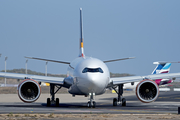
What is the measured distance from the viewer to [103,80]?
85.3 feet

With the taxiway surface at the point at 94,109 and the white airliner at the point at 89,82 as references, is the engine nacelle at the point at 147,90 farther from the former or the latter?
the taxiway surface at the point at 94,109

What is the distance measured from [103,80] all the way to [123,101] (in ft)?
20.7

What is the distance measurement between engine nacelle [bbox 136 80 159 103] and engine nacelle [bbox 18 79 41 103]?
7940 millimetres

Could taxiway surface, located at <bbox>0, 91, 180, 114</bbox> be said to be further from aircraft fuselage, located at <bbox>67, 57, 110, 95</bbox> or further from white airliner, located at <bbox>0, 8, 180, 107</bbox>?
aircraft fuselage, located at <bbox>67, 57, 110, 95</bbox>

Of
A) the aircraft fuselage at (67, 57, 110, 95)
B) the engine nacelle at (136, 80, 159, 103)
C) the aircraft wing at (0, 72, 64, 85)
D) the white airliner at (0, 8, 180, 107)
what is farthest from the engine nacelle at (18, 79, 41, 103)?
the engine nacelle at (136, 80, 159, 103)

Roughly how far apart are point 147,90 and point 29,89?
937cm

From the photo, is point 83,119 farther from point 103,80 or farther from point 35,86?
point 35,86

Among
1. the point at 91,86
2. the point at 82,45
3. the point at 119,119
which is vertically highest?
the point at 82,45

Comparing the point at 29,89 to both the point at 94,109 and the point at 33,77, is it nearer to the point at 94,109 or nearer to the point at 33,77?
the point at 33,77

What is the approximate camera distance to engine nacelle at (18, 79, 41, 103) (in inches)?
1075

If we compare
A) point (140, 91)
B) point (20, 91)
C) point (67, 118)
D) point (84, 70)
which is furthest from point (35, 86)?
point (67, 118)

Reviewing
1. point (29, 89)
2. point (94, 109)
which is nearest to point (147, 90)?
point (94, 109)

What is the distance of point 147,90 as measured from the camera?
92.5ft

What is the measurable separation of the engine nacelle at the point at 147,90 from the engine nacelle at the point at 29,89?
7940mm
